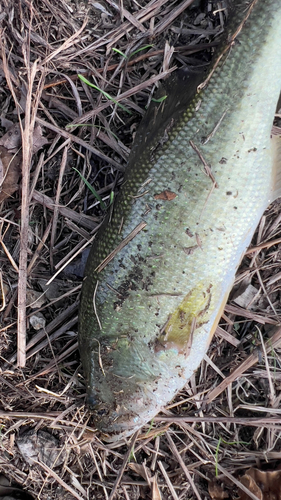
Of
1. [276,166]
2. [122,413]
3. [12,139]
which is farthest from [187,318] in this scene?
[12,139]

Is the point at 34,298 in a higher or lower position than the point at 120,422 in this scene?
higher

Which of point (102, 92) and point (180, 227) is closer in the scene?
point (180, 227)

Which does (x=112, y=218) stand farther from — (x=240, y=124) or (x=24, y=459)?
(x=24, y=459)

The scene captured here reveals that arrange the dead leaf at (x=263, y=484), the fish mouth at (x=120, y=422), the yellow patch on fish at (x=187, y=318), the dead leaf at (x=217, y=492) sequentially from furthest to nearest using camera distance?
the dead leaf at (x=217, y=492) → the dead leaf at (x=263, y=484) → the fish mouth at (x=120, y=422) → the yellow patch on fish at (x=187, y=318)

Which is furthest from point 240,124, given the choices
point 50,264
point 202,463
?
point 202,463

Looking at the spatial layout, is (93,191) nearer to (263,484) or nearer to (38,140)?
(38,140)

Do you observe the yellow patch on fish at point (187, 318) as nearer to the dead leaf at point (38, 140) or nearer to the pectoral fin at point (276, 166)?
the pectoral fin at point (276, 166)

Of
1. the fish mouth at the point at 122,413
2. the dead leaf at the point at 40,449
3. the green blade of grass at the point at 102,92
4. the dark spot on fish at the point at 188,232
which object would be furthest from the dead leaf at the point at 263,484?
the green blade of grass at the point at 102,92
